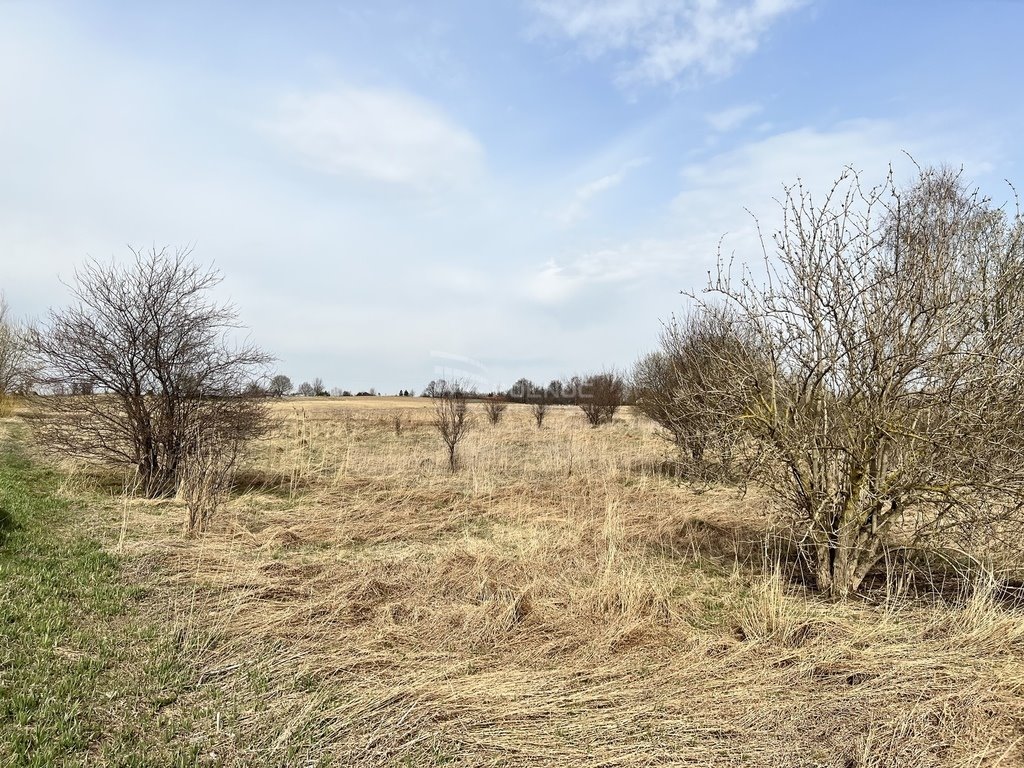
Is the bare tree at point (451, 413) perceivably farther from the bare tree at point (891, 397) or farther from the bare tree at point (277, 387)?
the bare tree at point (891, 397)

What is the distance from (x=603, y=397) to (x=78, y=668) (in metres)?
19.6

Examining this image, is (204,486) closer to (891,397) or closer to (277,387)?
(277,387)

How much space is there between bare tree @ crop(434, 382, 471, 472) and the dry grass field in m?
5.72

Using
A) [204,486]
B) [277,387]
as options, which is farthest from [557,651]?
[277,387]

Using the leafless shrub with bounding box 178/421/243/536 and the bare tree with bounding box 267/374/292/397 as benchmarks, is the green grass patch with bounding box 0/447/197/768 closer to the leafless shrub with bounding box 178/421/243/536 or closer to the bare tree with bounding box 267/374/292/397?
the leafless shrub with bounding box 178/421/243/536

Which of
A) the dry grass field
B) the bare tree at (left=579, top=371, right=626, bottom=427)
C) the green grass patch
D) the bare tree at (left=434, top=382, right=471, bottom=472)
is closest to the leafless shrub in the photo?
the dry grass field

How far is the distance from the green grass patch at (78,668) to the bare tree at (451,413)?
8.15 metres

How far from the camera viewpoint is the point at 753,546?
6898 mm

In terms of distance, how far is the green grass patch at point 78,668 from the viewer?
266 cm

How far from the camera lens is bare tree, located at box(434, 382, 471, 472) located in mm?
13539

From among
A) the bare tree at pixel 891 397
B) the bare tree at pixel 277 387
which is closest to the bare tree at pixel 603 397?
the bare tree at pixel 277 387

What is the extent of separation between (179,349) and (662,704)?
9798mm

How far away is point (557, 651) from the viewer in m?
3.96

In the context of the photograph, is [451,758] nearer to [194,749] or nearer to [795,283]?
[194,749]
